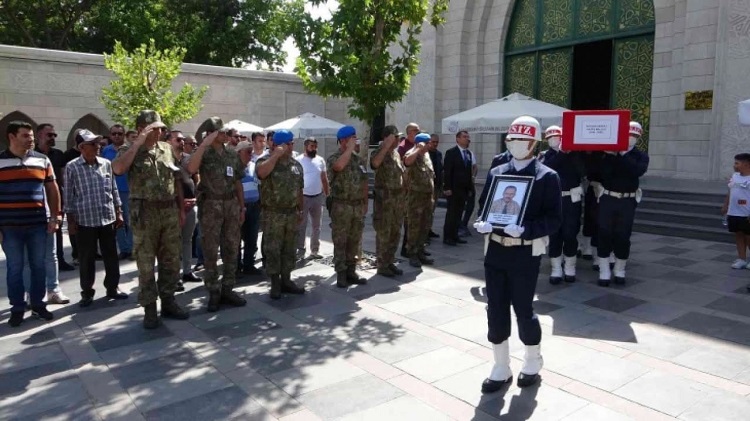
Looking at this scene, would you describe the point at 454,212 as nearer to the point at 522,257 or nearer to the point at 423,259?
the point at 423,259

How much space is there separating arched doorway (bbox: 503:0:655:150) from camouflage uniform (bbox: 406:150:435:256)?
329 inches

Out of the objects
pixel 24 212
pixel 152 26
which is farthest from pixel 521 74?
pixel 152 26

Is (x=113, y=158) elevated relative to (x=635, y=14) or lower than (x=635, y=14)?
lower

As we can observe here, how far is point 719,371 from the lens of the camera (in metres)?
4.39

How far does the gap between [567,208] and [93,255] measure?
598cm

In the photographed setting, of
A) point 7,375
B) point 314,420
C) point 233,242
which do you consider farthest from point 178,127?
point 314,420

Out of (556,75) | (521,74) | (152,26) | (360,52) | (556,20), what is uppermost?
(152,26)

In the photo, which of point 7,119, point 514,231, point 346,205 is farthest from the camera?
point 7,119

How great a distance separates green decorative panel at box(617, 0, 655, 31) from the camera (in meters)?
13.7

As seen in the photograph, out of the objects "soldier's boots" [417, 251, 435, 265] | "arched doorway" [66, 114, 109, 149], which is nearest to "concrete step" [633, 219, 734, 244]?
"soldier's boots" [417, 251, 435, 265]

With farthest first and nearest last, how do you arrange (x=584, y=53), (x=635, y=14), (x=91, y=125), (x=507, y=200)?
(x=91, y=125) < (x=584, y=53) < (x=635, y=14) < (x=507, y=200)

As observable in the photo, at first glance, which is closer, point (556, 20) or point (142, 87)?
point (142, 87)

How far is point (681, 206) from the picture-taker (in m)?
10.9

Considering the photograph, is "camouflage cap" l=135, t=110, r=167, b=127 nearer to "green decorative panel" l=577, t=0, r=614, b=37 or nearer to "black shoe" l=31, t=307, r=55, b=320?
"black shoe" l=31, t=307, r=55, b=320
